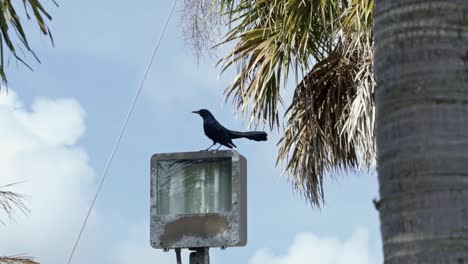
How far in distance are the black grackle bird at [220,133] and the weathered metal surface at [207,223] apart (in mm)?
1791

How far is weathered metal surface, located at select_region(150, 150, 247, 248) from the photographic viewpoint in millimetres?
4191

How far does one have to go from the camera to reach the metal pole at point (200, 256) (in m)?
4.23

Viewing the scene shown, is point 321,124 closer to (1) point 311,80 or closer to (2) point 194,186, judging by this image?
(1) point 311,80

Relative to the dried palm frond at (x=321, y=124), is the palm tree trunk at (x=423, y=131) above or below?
below

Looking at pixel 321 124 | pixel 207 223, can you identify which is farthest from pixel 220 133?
pixel 321 124

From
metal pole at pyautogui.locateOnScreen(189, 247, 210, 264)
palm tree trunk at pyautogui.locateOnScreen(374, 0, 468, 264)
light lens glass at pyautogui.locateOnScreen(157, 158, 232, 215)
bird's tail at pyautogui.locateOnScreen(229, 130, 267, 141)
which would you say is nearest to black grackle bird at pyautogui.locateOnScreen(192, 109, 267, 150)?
bird's tail at pyautogui.locateOnScreen(229, 130, 267, 141)

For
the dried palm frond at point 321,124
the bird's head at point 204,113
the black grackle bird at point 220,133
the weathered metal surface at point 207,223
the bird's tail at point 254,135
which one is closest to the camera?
the weathered metal surface at point 207,223

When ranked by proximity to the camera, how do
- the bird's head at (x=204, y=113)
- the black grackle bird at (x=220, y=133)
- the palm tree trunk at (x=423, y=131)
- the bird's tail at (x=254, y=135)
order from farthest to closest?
the bird's head at (x=204, y=113) < the bird's tail at (x=254, y=135) < the black grackle bird at (x=220, y=133) < the palm tree trunk at (x=423, y=131)

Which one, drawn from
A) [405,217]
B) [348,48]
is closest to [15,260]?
[348,48]

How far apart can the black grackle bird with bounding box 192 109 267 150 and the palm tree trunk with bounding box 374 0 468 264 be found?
12.5 feet

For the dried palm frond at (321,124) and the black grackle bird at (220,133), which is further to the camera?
the dried palm frond at (321,124)

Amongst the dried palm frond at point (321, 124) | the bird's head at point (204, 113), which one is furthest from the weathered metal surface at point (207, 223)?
the dried palm frond at point (321, 124)

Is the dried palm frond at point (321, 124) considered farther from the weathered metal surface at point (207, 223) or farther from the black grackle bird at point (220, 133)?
the weathered metal surface at point (207, 223)

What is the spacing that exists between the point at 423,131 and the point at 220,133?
403 cm
